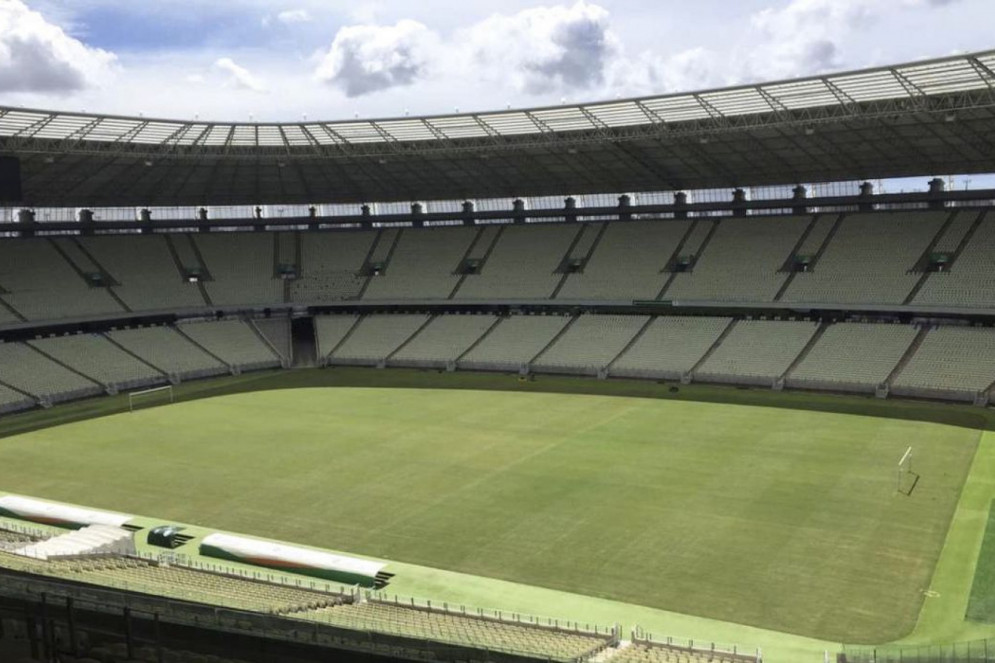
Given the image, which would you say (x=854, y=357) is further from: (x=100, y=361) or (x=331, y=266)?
(x=100, y=361)

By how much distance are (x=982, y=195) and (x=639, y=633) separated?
47023 millimetres

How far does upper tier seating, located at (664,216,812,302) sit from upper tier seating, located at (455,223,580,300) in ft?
34.0

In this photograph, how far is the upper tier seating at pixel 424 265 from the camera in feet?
215

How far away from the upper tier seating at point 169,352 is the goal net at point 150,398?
3.64m

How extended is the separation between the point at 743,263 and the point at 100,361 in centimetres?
4565

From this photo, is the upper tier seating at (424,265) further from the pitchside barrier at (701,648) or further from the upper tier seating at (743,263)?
the pitchside barrier at (701,648)

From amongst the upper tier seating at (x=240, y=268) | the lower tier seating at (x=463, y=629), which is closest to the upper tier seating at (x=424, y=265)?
the upper tier seating at (x=240, y=268)

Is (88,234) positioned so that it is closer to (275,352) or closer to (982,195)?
(275,352)

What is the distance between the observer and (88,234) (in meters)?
64.8

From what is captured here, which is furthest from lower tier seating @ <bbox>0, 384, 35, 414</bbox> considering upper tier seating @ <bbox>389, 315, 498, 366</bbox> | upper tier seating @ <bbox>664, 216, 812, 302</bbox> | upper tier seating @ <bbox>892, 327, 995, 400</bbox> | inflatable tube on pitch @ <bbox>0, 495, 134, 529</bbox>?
upper tier seating @ <bbox>892, 327, 995, 400</bbox>

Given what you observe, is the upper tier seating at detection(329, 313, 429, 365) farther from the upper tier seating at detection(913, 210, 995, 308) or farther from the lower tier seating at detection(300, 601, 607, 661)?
the lower tier seating at detection(300, 601, 607, 661)

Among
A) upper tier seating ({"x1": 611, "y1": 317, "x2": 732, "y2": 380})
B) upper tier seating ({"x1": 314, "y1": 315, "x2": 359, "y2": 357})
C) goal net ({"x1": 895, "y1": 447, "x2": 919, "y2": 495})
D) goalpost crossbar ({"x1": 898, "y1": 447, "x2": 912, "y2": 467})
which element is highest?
upper tier seating ({"x1": 314, "y1": 315, "x2": 359, "y2": 357})

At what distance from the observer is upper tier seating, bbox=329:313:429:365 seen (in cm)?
6166

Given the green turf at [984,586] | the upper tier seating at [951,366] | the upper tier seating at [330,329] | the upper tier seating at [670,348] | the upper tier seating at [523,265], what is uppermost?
the upper tier seating at [523,265]
